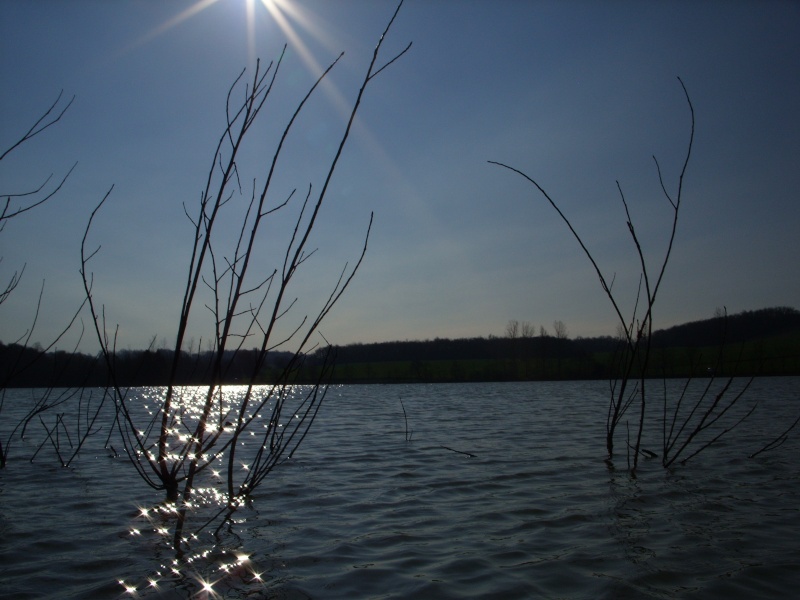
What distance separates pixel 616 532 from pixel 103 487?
627cm

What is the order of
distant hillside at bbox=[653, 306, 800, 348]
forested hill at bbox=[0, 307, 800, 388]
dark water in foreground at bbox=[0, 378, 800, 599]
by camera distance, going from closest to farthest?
dark water in foreground at bbox=[0, 378, 800, 599] < forested hill at bbox=[0, 307, 800, 388] < distant hillside at bbox=[653, 306, 800, 348]

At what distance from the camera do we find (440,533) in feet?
16.3

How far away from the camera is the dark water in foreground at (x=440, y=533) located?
3787mm

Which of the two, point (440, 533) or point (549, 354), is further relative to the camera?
point (549, 354)

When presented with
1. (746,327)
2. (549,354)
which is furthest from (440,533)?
(549,354)

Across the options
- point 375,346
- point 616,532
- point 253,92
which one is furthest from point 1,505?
point 375,346

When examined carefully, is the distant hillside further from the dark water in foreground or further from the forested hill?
the dark water in foreground

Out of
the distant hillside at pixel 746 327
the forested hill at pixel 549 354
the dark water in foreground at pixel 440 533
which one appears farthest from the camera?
the distant hillside at pixel 746 327

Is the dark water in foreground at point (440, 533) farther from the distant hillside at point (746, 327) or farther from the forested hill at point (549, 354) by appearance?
the distant hillside at point (746, 327)

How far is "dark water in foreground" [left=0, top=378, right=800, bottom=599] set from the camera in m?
3.79

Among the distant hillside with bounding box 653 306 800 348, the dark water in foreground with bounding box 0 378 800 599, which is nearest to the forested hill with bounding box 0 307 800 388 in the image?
the distant hillside with bounding box 653 306 800 348

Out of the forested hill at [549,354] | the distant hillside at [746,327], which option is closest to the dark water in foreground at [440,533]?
the forested hill at [549,354]

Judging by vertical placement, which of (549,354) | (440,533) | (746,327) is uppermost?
(746,327)

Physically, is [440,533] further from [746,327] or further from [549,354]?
[549,354]
